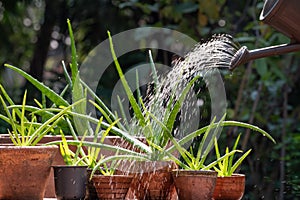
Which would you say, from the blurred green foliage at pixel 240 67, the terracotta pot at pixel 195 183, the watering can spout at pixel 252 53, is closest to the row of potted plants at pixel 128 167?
the terracotta pot at pixel 195 183

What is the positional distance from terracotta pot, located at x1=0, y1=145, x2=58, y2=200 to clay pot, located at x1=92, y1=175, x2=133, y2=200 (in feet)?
0.40

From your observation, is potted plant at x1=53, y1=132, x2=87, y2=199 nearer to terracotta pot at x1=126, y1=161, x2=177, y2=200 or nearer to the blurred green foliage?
terracotta pot at x1=126, y1=161, x2=177, y2=200

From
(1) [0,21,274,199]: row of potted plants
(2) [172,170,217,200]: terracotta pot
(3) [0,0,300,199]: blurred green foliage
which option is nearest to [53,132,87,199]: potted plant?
(1) [0,21,274,199]: row of potted plants

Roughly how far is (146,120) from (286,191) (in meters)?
2.33

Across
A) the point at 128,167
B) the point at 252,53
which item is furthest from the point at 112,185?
the point at 252,53

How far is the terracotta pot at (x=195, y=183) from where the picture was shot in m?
1.49

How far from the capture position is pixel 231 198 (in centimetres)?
163

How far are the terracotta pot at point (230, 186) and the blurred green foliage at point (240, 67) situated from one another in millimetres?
2101

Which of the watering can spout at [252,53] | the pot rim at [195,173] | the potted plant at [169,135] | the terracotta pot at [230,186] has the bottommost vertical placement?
the terracotta pot at [230,186]

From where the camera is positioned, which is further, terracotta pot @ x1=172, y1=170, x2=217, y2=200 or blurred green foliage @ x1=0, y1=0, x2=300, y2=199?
blurred green foliage @ x1=0, y1=0, x2=300, y2=199

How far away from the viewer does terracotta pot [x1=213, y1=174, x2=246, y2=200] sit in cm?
161

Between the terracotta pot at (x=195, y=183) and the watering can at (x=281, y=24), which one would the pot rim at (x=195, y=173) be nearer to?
the terracotta pot at (x=195, y=183)

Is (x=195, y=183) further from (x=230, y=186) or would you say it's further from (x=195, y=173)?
(x=230, y=186)

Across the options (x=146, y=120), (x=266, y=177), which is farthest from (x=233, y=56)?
(x=266, y=177)
